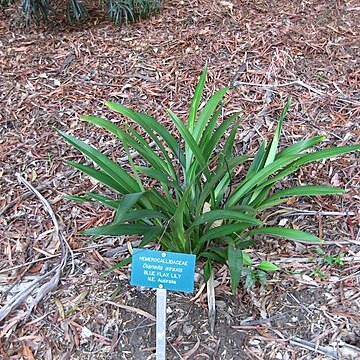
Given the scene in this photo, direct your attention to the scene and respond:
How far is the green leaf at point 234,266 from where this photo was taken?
1508 mm

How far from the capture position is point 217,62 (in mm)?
2770

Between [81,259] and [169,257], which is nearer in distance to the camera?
[169,257]

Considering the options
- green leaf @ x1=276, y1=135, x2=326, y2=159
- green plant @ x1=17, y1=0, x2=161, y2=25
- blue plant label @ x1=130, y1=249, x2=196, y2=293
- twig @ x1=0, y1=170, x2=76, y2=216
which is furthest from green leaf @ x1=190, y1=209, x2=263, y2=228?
green plant @ x1=17, y1=0, x2=161, y2=25

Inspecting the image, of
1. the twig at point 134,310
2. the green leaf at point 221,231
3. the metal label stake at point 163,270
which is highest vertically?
the metal label stake at point 163,270

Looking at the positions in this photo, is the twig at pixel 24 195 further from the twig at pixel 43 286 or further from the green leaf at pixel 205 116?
the green leaf at pixel 205 116

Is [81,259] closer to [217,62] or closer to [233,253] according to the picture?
[233,253]

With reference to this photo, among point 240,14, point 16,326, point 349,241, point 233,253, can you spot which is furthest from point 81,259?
point 240,14

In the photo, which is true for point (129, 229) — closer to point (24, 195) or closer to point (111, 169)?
point (111, 169)

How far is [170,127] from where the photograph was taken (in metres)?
2.42

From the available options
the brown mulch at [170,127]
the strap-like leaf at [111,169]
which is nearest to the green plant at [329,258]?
the brown mulch at [170,127]

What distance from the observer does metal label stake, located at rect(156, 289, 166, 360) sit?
4.66ft

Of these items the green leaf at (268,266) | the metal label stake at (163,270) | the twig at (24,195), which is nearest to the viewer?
the metal label stake at (163,270)

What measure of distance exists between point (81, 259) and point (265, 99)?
49.0 inches

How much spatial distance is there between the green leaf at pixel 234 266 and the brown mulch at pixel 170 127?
0.79ft
